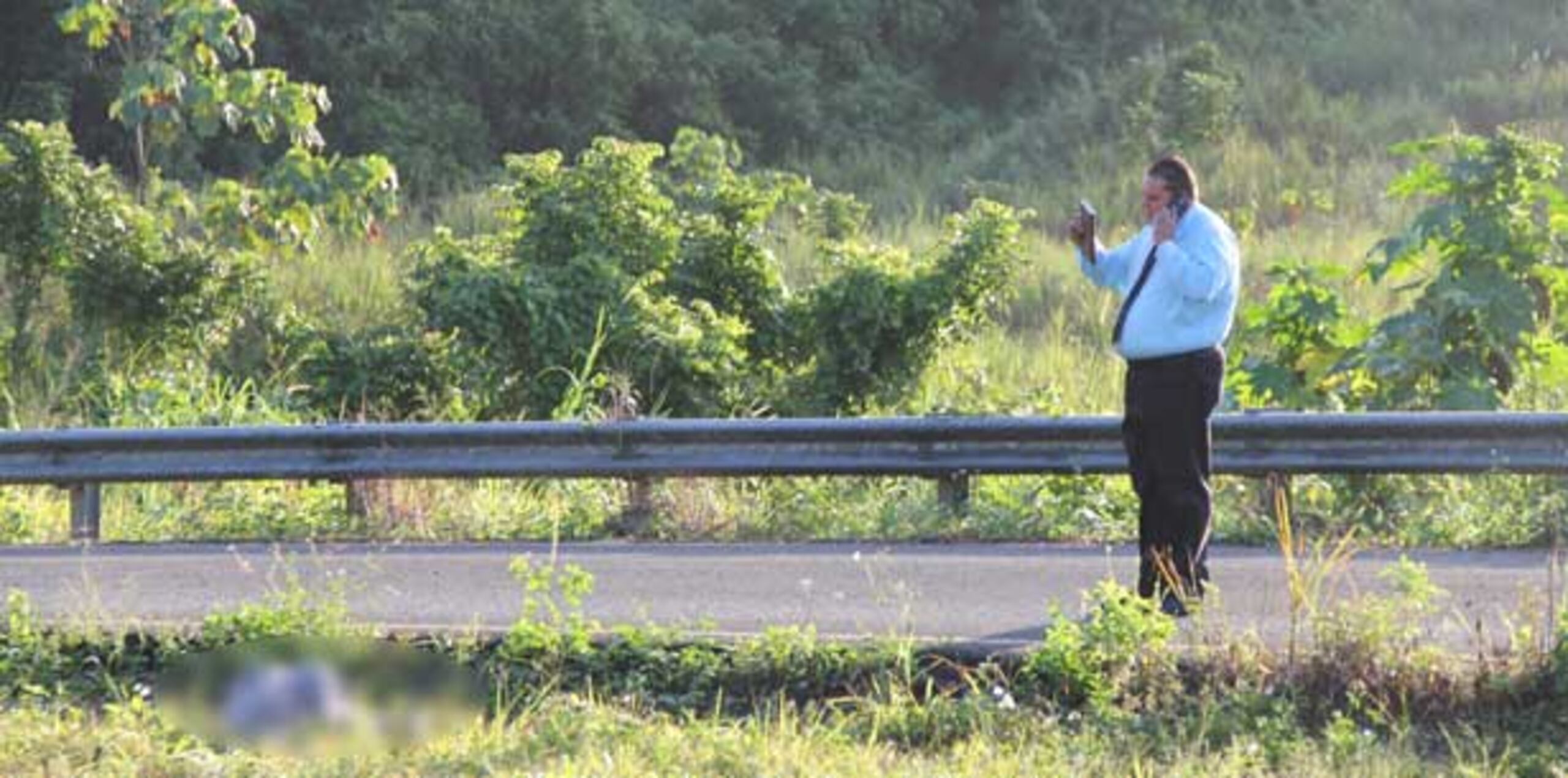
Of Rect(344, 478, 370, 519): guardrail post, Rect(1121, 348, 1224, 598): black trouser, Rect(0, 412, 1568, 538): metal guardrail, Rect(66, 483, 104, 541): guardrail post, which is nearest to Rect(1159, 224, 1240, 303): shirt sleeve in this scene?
Rect(1121, 348, 1224, 598): black trouser

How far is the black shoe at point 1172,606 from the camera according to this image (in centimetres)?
887

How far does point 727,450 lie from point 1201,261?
3800 millimetres

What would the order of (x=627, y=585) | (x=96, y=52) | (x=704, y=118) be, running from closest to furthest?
(x=627, y=585) → (x=96, y=52) → (x=704, y=118)

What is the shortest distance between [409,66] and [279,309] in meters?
16.0

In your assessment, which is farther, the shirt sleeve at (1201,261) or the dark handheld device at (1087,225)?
the dark handheld device at (1087,225)

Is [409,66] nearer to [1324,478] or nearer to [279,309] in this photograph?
[279,309]

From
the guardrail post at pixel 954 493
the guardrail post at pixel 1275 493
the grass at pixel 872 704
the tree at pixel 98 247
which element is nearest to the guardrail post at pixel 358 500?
the guardrail post at pixel 954 493

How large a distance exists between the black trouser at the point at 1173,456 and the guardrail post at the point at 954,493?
297cm

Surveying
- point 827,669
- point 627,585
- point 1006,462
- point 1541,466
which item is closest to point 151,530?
point 627,585

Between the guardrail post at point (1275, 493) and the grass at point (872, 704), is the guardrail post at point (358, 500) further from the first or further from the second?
the guardrail post at point (1275, 493)

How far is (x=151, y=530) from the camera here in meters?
12.3

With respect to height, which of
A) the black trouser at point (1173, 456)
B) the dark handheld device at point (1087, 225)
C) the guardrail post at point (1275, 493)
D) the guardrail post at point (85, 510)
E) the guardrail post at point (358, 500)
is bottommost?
the guardrail post at point (85, 510)

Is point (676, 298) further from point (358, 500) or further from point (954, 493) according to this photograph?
point (954, 493)

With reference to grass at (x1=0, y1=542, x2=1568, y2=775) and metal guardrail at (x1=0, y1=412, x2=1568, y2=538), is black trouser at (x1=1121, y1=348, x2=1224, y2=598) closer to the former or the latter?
grass at (x1=0, y1=542, x2=1568, y2=775)
